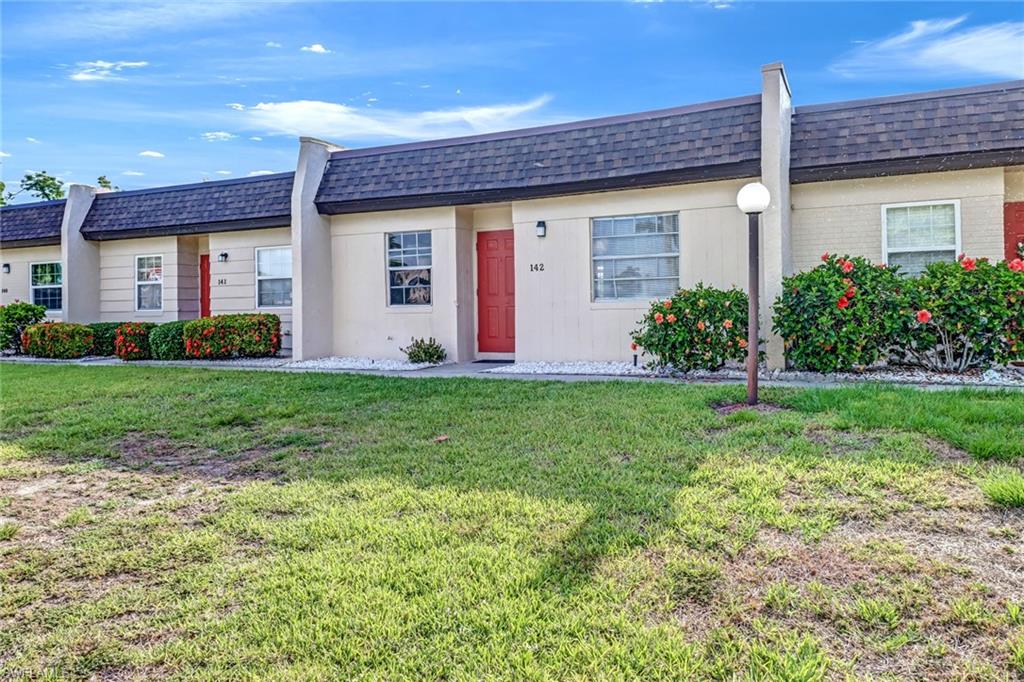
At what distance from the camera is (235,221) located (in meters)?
12.5

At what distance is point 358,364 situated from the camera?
35.6 ft

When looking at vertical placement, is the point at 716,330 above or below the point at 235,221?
below

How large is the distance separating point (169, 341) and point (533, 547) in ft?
35.0

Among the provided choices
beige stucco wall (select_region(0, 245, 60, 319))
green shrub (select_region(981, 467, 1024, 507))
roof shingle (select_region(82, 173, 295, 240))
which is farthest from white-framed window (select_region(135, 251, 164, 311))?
green shrub (select_region(981, 467, 1024, 507))

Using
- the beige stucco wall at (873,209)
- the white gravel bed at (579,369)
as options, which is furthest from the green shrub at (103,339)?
the beige stucco wall at (873,209)

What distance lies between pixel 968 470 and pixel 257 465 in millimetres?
4563

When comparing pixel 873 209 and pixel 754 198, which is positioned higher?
pixel 873 209

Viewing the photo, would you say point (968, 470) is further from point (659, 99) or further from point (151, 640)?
point (659, 99)

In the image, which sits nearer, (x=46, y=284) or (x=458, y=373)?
(x=458, y=373)

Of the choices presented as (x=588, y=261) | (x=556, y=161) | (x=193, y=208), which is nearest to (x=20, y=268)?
(x=193, y=208)

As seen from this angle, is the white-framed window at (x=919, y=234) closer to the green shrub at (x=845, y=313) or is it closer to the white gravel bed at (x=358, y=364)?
the green shrub at (x=845, y=313)

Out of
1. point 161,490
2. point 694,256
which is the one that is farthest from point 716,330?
point 161,490

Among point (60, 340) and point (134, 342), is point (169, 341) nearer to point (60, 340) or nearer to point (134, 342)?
point (134, 342)

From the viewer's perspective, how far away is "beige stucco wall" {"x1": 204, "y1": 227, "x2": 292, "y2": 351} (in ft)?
41.3
